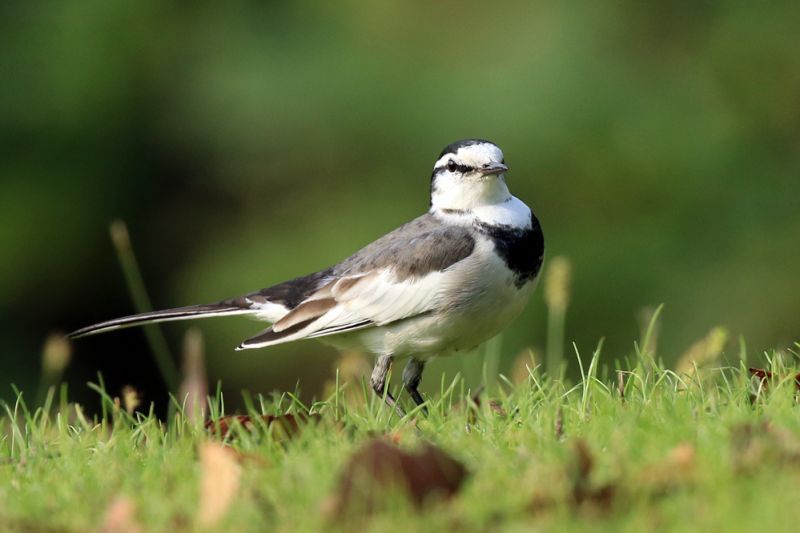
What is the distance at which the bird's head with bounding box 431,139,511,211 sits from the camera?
5.81m

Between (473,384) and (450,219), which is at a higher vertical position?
(450,219)

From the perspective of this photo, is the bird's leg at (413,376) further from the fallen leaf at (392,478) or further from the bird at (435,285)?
the fallen leaf at (392,478)

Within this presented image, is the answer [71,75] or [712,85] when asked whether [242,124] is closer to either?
[71,75]

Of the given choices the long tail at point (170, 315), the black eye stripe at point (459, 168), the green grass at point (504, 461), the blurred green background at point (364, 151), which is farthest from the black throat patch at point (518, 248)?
the blurred green background at point (364, 151)

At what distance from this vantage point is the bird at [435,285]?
5441mm

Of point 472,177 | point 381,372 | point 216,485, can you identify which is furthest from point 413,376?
point 216,485

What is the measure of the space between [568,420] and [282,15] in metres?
10.5

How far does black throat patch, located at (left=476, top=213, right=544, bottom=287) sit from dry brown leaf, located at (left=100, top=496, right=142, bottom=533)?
2.70 meters

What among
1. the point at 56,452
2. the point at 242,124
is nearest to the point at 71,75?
the point at 242,124

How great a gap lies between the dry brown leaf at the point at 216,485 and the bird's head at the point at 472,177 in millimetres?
2804

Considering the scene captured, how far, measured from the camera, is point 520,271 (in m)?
5.52

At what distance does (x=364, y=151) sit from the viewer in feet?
42.7

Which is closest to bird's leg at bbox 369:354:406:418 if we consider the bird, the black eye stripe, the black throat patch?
the bird

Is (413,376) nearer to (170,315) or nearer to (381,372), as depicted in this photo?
(381,372)
